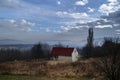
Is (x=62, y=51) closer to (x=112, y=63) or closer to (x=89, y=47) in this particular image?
(x=89, y=47)

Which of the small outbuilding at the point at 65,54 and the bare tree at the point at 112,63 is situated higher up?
the bare tree at the point at 112,63

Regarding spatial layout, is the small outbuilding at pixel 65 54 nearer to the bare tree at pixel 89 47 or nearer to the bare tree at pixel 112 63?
the bare tree at pixel 89 47

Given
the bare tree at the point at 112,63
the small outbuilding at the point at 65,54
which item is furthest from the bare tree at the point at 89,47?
the bare tree at the point at 112,63

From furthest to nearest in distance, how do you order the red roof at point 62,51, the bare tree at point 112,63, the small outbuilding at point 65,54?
the red roof at point 62,51, the small outbuilding at point 65,54, the bare tree at point 112,63

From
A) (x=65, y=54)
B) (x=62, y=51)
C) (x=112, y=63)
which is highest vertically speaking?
(x=112, y=63)

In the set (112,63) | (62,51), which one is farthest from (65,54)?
(112,63)

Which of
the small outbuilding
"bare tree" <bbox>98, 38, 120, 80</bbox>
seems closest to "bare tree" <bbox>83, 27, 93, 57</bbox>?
the small outbuilding

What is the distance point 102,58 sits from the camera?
1912cm

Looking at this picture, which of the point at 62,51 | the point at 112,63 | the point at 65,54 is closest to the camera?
the point at 112,63

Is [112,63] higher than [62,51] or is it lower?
higher

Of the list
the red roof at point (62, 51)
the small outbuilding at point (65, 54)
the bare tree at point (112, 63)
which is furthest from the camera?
the red roof at point (62, 51)

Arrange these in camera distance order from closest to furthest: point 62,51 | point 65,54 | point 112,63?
point 112,63 < point 65,54 < point 62,51

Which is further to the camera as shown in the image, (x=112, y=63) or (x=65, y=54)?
(x=65, y=54)

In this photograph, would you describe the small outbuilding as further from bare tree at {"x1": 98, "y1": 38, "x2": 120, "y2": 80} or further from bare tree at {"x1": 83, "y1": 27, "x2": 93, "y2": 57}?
bare tree at {"x1": 98, "y1": 38, "x2": 120, "y2": 80}
